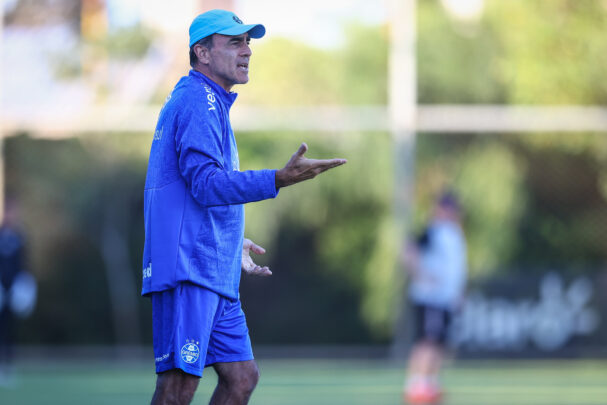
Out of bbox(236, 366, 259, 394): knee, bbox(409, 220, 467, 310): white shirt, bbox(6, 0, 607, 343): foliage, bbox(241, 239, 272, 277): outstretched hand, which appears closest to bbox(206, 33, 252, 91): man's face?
bbox(241, 239, 272, 277): outstretched hand

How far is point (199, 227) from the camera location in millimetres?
4598

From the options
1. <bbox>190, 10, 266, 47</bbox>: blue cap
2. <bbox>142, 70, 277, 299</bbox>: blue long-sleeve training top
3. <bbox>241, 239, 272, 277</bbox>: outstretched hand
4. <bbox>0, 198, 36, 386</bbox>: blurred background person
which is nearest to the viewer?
<bbox>142, 70, 277, 299</bbox>: blue long-sleeve training top

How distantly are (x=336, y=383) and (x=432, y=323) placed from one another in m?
1.92

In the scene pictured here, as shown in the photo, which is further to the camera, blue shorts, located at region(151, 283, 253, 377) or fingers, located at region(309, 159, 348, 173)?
blue shorts, located at region(151, 283, 253, 377)

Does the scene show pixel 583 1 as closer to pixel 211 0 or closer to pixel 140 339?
pixel 211 0

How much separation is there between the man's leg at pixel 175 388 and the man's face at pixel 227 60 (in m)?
1.28

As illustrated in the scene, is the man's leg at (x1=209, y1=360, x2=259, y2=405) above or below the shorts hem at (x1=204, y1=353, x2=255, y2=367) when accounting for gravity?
below

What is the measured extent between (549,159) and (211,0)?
5.68 meters

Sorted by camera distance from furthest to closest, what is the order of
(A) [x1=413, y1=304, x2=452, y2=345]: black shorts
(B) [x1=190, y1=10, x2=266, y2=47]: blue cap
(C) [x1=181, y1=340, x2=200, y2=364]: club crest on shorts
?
(A) [x1=413, y1=304, x2=452, y2=345]: black shorts, (B) [x1=190, y1=10, x2=266, y2=47]: blue cap, (C) [x1=181, y1=340, x2=200, y2=364]: club crest on shorts

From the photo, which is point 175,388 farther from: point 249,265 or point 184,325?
point 249,265

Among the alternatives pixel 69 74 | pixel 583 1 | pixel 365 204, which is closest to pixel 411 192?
pixel 365 204

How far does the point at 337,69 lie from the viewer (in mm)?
15734

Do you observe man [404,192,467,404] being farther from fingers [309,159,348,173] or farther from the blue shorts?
fingers [309,159,348,173]

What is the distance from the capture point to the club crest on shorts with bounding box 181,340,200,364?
4.54 metres
